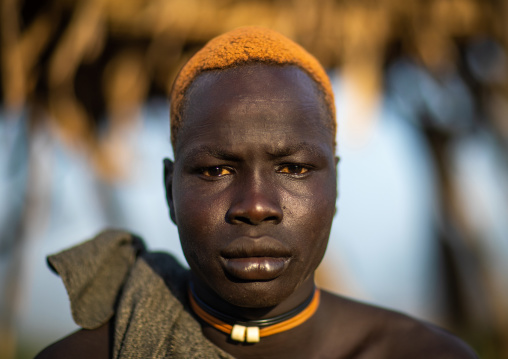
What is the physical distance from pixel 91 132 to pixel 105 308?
8.29 ft

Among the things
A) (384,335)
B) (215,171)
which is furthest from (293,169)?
(384,335)

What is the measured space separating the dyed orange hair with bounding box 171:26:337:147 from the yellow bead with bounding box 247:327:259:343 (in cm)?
56

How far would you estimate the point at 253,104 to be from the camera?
1.29 metres

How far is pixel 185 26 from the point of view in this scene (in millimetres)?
3092

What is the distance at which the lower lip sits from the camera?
1.20 meters

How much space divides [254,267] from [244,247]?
52 mm

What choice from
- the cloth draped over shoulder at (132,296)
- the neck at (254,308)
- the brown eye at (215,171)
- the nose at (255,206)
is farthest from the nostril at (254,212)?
the cloth draped over shoulder at (132,296)

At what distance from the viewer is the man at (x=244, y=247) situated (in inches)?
48.6

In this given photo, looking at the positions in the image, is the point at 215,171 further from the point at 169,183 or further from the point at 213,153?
the point at 169,183

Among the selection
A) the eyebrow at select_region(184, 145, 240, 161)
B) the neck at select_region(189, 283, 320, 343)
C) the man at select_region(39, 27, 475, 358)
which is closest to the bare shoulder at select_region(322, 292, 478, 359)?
the man at select_region(39, 27, 475, 358)

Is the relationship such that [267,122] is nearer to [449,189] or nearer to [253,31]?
[253,31]

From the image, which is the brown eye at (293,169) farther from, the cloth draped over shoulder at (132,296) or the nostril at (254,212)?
the cloth draped over shoulder at (132,296)

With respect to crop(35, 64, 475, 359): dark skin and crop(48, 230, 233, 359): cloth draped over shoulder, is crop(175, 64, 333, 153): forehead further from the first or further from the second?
crop(48, 230, 233, 359): cloth draped over shoulder

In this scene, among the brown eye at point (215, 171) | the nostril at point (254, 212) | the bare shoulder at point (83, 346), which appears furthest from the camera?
the bare shoulder at point (83, 346)
